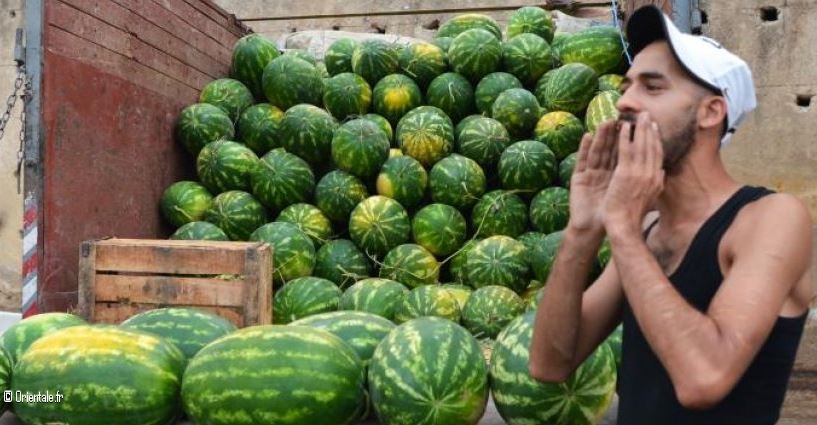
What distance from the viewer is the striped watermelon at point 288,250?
5398 mm

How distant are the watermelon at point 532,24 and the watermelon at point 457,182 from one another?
1.83 meters

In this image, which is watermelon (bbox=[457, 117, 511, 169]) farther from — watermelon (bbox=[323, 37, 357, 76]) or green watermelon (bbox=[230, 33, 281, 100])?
green watermelon (bbox=[230, 33, 281, 100])

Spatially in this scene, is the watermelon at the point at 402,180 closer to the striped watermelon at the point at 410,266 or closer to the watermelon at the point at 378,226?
the watermelon at the point at 378,226

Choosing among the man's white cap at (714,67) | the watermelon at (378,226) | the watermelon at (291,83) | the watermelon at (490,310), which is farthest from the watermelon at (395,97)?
the man's white cap at (714,67)

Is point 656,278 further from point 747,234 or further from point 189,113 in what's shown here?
point 189,113

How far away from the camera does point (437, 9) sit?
440 inches

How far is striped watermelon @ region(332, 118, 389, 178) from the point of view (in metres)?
5.84

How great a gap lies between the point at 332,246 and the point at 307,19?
6778 millimetres

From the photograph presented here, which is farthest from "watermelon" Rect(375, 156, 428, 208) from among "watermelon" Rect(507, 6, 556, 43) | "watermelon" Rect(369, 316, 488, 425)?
"watermelon" Rect(369, 316, 488, 425)

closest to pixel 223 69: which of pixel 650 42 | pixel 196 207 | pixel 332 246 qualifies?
pixel 196 207

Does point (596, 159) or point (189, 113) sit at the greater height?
point (189, 113)

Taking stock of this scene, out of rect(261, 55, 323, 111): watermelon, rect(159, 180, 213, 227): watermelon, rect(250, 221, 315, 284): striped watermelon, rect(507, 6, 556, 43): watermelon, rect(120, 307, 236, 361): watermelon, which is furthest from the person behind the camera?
rect(507, 6, 556, 43): watermelon

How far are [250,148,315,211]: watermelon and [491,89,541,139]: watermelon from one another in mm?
1504

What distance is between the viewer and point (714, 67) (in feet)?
5.10
